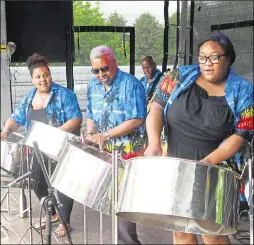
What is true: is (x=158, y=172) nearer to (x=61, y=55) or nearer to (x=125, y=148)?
(x=125, y=148)

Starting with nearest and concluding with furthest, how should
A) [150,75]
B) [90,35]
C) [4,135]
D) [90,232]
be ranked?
[4,135], [90,232], [90,35], [150,75]

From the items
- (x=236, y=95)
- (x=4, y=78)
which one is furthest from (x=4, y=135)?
(x=236, y=95)

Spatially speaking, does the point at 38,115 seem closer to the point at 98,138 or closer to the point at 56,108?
the point at 56,108

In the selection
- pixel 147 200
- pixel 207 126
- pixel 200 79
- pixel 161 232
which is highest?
pixel 200 79

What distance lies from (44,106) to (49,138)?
0.38 m

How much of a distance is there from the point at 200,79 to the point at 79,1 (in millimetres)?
1268

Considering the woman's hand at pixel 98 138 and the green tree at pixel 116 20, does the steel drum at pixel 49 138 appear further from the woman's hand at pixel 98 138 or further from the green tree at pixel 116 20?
the green tree at pixel 116 20

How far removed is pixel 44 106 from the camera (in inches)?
91.4

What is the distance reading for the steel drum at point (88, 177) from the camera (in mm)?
1575

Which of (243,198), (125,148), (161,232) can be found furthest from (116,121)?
(161,232)

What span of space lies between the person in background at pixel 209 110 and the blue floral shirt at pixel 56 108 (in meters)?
0.77

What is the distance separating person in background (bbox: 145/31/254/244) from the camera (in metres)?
1.55

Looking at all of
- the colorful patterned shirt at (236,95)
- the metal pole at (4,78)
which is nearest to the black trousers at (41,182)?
the metal pole at (4,78)

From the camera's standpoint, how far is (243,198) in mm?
1799
